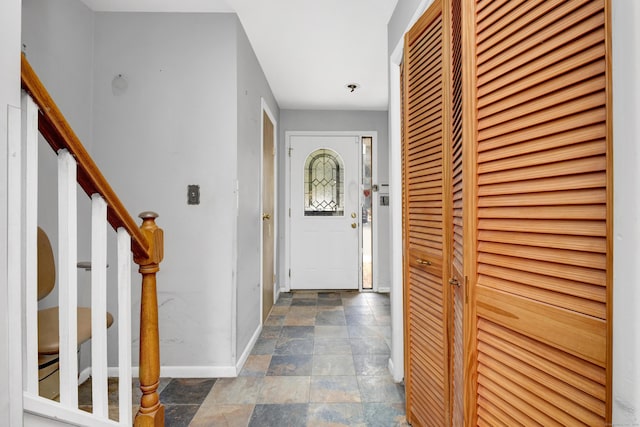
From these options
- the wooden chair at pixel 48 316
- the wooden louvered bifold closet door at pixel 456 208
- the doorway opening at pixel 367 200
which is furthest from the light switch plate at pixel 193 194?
the doorway opening at pixel 367 200

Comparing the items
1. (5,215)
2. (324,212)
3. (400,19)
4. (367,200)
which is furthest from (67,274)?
(367,200)

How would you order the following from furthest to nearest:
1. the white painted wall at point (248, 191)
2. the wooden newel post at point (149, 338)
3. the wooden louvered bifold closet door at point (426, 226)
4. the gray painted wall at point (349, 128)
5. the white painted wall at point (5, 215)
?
1. the gray painted wall at point (349, 128)
2. the white painted wall at point (248, 191)
3. the wooden louvered bifold closet door at point (426, 226)
4. the wooden newel post at point (149, 338)
5. the white painted wall at point (5, 215)

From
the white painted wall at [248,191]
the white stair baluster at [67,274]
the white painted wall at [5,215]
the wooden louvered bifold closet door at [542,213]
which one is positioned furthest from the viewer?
the white painted wall at [248,191]

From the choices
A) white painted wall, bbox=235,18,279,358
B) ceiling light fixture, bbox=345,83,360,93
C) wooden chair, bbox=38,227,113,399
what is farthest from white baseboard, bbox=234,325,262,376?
ceiling light fixture, bbox=345,83,360,93

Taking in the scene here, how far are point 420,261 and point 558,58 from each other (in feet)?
3.47

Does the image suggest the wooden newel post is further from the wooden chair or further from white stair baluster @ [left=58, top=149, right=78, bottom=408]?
the wooden chair

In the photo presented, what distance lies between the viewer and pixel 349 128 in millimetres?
4527

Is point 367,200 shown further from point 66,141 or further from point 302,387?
point 66,141

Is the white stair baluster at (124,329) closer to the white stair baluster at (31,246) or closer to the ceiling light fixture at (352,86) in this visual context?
the white stair baluster at (31,246)

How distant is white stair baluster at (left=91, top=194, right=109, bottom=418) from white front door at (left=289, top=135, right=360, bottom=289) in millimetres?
3516

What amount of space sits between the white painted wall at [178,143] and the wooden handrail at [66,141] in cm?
117

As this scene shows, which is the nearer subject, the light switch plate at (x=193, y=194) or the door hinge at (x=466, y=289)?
the door hinge at (x=466, y=289)

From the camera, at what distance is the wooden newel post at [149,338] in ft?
4.02

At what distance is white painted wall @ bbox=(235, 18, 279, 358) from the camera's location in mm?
2404
